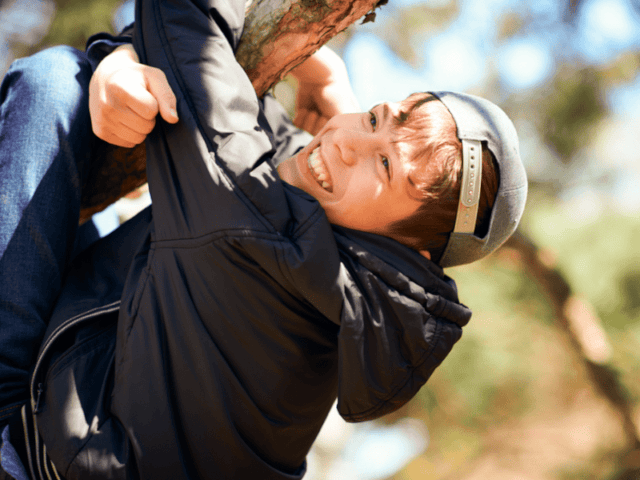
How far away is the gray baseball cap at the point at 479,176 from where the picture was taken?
1.11 m

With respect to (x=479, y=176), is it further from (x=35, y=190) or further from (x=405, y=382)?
(x=35, y=190)

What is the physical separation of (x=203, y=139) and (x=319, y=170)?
→ 1.01ft

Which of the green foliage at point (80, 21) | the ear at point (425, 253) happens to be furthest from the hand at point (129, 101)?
the green foliage at point (80, 21)

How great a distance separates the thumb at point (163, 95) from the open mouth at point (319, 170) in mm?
354

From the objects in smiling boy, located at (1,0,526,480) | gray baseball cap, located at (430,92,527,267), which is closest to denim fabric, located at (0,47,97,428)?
smiling boy, located at (1,0,526,480)

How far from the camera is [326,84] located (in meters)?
1.55

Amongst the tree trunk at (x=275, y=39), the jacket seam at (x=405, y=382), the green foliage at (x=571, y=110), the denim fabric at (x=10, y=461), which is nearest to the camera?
the denim fabric at (x=10, y=461)

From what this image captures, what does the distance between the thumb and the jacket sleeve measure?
0.8 inches

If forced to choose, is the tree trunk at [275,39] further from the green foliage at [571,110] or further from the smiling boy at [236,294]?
the green foliage at [571,110]

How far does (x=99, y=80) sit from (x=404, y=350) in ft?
2.75

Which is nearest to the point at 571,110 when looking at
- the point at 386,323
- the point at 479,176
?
the point at 479,176

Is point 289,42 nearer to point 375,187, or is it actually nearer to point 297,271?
point 375,187

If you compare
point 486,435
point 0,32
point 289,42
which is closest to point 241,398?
point 289,42

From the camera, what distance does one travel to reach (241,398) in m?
1.01
